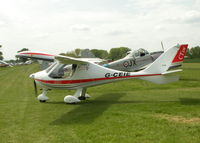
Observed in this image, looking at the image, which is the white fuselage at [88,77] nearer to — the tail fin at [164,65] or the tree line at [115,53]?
the tail fin at [164,65]

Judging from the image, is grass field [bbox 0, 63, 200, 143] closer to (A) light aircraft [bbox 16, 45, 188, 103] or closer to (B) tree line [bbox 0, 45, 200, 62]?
(A) light aircraft [bbox 16, 45, 188, 103]

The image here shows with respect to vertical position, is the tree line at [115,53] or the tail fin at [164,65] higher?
the tree line at [115,53]

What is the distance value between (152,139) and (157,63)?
4945 millimetres

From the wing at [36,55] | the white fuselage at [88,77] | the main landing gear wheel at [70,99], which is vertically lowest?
the main landing gear wheel at [70,99]

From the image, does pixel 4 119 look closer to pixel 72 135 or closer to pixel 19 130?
pixel 19 130

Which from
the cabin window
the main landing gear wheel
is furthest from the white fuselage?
the main landing gear wheel

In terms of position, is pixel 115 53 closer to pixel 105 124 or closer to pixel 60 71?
pixel 60 71

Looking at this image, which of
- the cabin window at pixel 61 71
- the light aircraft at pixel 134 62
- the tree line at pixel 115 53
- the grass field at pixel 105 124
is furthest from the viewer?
the tree line at pixel 115 53

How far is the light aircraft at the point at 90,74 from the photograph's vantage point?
934 cm

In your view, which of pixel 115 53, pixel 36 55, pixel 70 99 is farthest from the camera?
pixel 115 53

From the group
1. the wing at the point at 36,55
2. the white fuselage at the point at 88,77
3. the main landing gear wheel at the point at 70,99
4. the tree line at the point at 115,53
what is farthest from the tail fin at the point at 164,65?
the tree line at the point at 115,53

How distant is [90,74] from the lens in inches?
387

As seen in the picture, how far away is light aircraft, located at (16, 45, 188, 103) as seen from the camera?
9.34 m

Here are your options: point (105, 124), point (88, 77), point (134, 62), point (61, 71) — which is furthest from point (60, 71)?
point (134, 62)
